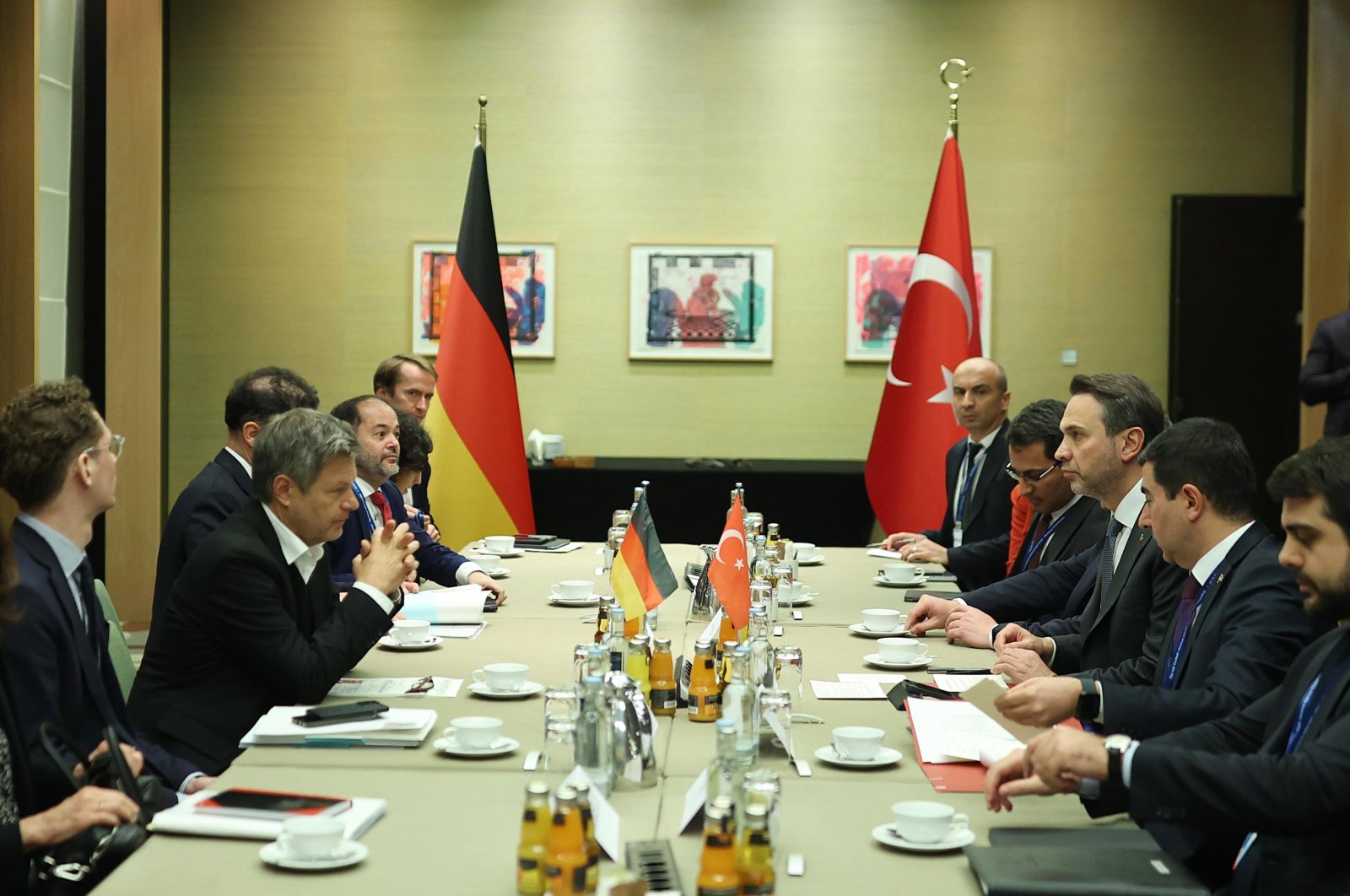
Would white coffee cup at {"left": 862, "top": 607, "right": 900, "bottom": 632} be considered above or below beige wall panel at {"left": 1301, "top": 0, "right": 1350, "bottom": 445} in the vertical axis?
below

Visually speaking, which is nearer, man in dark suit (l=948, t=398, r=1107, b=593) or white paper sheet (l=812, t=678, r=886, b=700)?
white paper sheet (l=812, t=678, r=886, b=700)

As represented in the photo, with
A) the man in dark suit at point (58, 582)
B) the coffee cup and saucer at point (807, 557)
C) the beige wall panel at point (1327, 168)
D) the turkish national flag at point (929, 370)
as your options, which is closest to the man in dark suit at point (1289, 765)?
the man in dark suit at point (58, 582)

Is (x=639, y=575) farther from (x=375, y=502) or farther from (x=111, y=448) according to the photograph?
(x=375, y=502)

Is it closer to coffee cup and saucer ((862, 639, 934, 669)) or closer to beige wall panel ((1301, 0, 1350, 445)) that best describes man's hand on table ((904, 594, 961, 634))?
coffee cup and saucer ((862, 639, 934, 669))

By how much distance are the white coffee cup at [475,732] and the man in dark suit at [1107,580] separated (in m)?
1.33

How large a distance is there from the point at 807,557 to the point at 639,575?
243 cm

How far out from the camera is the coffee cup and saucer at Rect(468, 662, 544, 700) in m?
3.00

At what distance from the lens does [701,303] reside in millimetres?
9422

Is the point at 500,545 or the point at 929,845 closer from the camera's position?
the point at 929,845

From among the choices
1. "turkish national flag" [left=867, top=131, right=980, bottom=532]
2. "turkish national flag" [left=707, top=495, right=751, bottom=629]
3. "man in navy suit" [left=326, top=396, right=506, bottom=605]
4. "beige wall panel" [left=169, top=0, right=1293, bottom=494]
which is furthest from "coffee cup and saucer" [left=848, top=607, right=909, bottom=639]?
"beige wall panel" [left=169, top=0, right=1293, bottom=494]

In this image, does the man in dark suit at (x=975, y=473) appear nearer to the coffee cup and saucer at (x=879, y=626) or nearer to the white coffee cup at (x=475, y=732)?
the coffee cup and saucer at (x=879, y=626)

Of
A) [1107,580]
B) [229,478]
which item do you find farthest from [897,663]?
[229,478]

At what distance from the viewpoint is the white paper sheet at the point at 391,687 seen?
3.04 metres

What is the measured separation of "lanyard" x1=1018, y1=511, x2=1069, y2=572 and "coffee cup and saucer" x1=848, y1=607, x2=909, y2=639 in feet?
3.22
